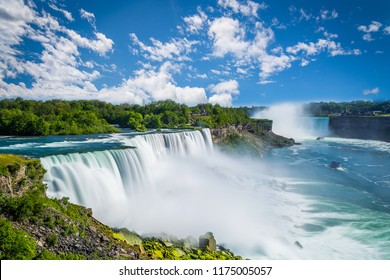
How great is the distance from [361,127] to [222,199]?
60525 mm

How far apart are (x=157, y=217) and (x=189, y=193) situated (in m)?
5.70

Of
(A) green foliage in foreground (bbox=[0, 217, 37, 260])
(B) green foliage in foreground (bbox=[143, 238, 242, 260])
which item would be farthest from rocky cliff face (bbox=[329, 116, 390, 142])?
(A) green foliage in foreground (bbox=[0, 217, 37, 260])

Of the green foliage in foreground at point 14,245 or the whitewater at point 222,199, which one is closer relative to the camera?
Answer: the green foliage in foreground at point 14,245

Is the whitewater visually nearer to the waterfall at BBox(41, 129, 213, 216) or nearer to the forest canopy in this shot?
the waterfall at BBox(41, 129, 213, 216)

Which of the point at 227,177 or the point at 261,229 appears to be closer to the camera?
the point at 261,229

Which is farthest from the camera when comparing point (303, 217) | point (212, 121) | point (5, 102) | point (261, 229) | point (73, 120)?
point (212, 121)

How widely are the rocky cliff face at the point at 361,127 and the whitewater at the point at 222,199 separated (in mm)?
39112

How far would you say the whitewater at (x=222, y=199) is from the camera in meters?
12.6

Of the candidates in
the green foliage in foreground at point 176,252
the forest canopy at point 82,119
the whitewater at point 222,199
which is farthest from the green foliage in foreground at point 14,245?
the forest canopy at point 82,119

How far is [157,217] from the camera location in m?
14.7

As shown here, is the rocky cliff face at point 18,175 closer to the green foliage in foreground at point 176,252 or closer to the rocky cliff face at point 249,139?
the green foliage in foreground at point 176,252

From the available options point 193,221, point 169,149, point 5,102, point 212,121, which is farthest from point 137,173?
point 5,102

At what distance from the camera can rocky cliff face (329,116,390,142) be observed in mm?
60375
